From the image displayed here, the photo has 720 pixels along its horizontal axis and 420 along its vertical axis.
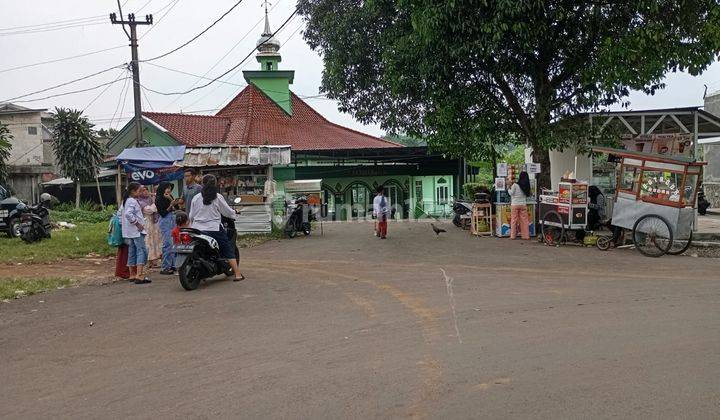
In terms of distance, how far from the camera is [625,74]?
12953 millimetres

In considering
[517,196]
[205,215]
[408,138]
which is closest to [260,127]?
[408,138]

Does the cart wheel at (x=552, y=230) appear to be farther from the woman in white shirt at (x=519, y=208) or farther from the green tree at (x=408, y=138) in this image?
the green tree at (x=408, y=138)

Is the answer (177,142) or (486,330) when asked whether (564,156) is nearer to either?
(486,330)

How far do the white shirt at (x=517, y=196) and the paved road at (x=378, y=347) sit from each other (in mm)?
5992

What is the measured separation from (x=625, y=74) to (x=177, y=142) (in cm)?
2353

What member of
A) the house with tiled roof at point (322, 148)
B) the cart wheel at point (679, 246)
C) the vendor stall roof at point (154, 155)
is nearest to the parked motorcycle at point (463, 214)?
the cart wheel at point (679, 246)

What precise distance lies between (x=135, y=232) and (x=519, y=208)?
405 inches

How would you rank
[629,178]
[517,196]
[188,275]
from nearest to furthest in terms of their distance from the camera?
[188,275], [629,178], [517,196]

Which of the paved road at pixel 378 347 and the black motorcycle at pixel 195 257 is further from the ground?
the black motorcycle at pixel 195 257

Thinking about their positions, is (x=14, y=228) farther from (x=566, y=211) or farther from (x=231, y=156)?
(x=566, y=211)

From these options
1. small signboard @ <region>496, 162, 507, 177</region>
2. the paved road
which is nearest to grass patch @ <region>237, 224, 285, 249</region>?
the paved road

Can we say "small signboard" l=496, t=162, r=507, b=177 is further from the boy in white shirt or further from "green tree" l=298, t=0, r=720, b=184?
the boy in white shirt

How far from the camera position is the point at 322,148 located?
33469mm

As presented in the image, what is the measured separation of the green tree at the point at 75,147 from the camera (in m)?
34.9
